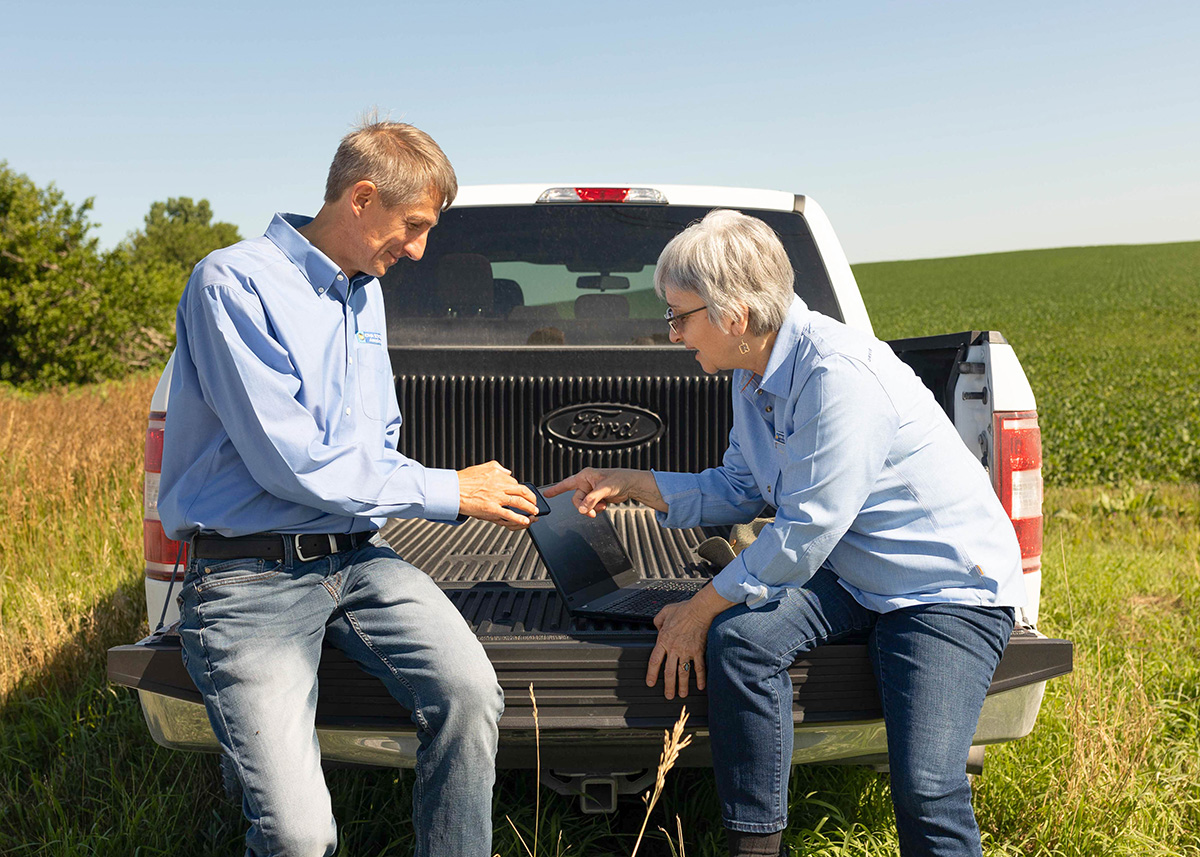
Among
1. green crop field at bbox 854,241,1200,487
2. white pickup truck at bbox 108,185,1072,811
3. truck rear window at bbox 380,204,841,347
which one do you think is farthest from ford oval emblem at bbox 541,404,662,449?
green crop field at bbox 854,241,1200,487

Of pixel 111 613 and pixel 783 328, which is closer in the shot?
pixel 783 328

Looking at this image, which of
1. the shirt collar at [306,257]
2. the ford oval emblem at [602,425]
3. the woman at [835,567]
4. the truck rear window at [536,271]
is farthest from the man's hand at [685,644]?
the truck rear window at [536,271]

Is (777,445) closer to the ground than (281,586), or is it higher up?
higher up

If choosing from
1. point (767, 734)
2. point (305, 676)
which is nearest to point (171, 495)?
point (305, 676)

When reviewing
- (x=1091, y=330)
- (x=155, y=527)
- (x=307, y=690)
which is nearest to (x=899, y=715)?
(x=307, y=690)

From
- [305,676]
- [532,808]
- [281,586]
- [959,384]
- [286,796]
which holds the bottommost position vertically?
[532,808]

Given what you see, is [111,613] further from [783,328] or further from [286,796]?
[783,328]

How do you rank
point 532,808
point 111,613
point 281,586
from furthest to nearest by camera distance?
1. point 111,613
2. point 532,808
3. point 281,586

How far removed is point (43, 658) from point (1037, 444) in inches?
154

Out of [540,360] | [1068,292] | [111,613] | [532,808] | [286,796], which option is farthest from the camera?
[1068,292]

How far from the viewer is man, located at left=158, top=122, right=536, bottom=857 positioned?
2010mm

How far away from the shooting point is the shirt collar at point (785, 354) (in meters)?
2.24

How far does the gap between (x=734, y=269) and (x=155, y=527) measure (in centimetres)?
166

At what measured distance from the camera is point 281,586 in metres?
2.12
